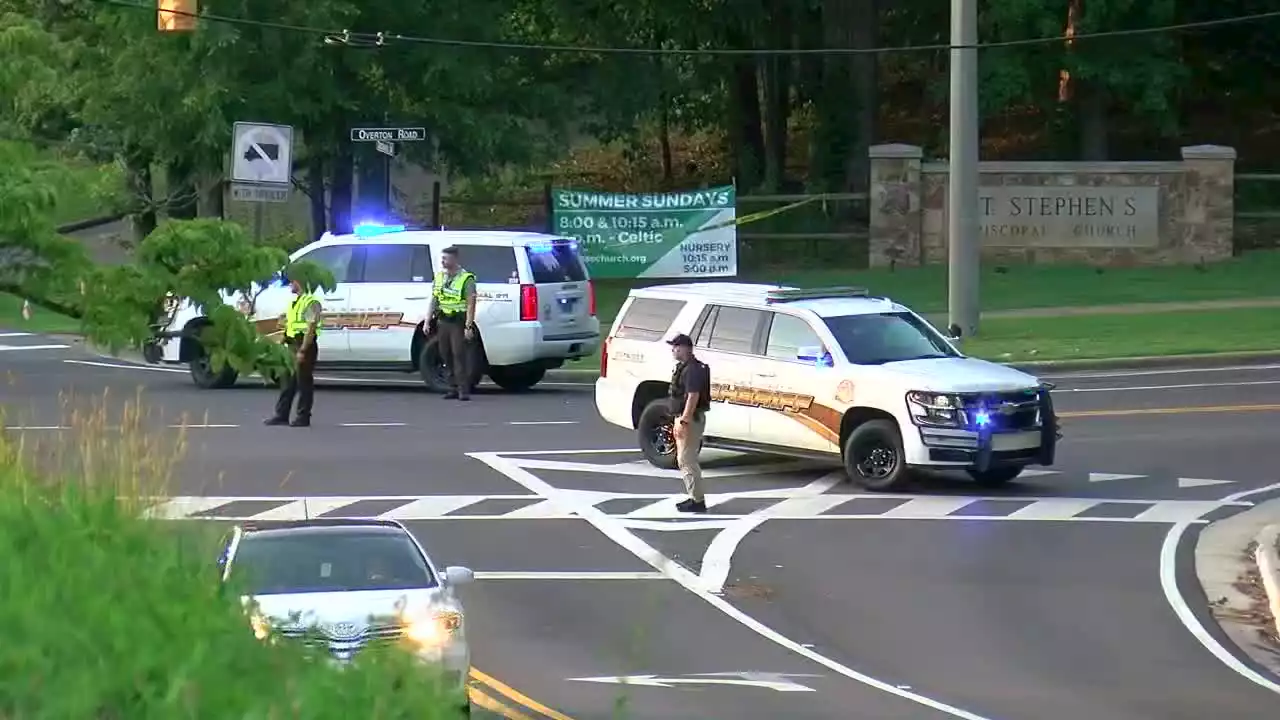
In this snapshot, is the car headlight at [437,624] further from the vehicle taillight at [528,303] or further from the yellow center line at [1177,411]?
the vehicle taillight at [528,303]

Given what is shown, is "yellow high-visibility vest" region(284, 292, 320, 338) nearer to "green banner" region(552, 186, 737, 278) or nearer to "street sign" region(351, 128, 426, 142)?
"street sign" region(351, 128, 426, 142)

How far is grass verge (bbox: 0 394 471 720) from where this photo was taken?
11.8 feet

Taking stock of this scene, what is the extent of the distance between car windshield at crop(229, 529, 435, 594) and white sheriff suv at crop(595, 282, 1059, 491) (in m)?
7.61

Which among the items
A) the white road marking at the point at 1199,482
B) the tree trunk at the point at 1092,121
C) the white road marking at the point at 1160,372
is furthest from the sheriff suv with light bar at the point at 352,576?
the tree trunk at the point at 1092,121

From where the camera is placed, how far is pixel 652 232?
37062 mm

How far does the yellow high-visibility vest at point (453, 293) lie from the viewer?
2408 cm

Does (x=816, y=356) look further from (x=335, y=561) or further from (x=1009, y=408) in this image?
(x=335, y=561)

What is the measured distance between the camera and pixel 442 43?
3488 cm

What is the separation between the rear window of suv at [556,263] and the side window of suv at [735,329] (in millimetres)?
6118

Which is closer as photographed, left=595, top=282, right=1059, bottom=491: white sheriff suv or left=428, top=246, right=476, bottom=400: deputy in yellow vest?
left=595, top=282, right=1059, bottom=491: white sheriff suv

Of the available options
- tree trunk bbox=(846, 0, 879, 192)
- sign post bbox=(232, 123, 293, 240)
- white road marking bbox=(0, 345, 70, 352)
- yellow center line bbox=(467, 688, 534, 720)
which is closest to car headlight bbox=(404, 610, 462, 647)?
yellow center line bbox=(467, 688, 534, 720)

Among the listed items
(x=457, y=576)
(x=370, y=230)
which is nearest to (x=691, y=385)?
(x=457, y=576)

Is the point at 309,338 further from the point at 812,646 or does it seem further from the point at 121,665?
the point at 121,665

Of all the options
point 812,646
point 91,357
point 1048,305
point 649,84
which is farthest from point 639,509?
point 649,84
